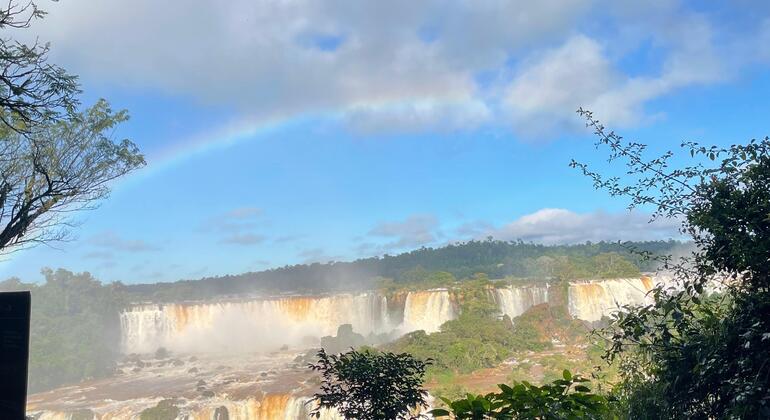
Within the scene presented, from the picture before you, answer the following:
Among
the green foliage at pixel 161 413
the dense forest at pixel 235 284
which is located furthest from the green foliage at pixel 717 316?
the green foliage at pixel 161 413

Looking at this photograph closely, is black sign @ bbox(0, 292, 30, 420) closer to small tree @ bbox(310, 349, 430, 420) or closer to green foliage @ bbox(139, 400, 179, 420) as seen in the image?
small tree @ bbox(310, 349, 430, 420)

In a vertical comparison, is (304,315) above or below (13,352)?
below

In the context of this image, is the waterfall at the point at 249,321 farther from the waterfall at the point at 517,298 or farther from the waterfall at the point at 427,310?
the waterfall at the point at 517,298

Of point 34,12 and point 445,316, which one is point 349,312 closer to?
point 445,316

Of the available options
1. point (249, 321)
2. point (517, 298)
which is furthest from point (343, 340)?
point (517, 298)

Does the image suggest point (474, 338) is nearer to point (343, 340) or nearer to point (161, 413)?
point (343, 340)

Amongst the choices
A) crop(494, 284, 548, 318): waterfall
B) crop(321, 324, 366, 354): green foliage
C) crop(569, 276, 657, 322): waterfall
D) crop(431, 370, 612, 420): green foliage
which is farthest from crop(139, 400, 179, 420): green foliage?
crop(431, 370, 612, 420): green foliage

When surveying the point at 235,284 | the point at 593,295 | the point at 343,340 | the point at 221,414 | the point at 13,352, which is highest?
the point at 235,284
